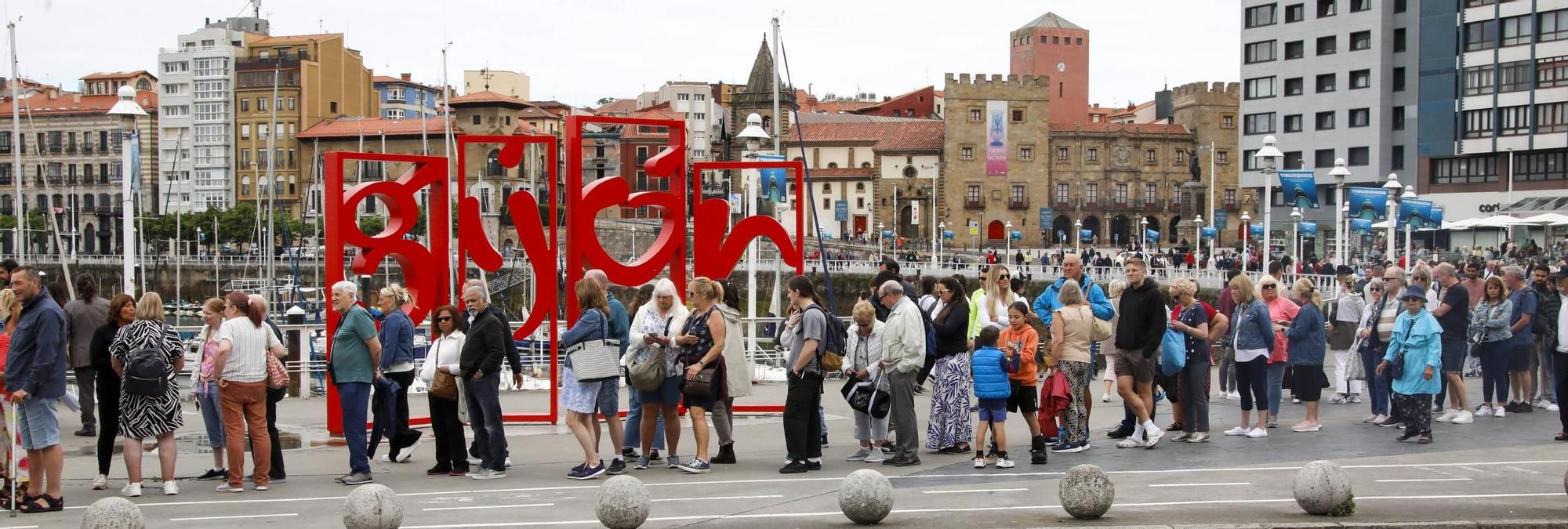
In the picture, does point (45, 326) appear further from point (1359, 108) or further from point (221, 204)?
point (221, 204)

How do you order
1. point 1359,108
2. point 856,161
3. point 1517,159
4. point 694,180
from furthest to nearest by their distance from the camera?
point 856,161
point 1359,108
point 1517,159
point 694,180

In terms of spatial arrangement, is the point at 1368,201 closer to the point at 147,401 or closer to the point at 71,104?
the point at 147,401

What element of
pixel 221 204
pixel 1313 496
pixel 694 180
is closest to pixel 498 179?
pixel 221 204

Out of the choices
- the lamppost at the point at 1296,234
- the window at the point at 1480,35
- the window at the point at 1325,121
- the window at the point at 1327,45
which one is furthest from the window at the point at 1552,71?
the lamppost at the point at 1296,234

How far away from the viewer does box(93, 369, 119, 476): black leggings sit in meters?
10.3

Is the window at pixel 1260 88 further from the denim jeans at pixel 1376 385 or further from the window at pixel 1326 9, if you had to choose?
the denim jeans at pixel 1376 385

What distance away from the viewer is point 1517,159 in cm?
6097

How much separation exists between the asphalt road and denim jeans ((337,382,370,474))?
32 centimetres

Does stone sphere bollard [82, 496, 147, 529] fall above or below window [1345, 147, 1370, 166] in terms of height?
below

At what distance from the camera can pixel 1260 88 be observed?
71.8 metres

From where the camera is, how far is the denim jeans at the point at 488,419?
11328mm

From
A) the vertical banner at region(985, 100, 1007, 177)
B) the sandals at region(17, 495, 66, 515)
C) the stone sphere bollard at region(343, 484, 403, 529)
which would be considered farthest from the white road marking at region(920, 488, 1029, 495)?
the vertical banner at region(985, 100, 1007, 177)

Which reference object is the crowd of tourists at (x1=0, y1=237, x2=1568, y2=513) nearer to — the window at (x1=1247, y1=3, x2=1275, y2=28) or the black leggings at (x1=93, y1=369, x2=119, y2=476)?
the black leggings at (x1=93, y1=369, x2=119, y2=476)

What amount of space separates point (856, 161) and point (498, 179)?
25.8m
